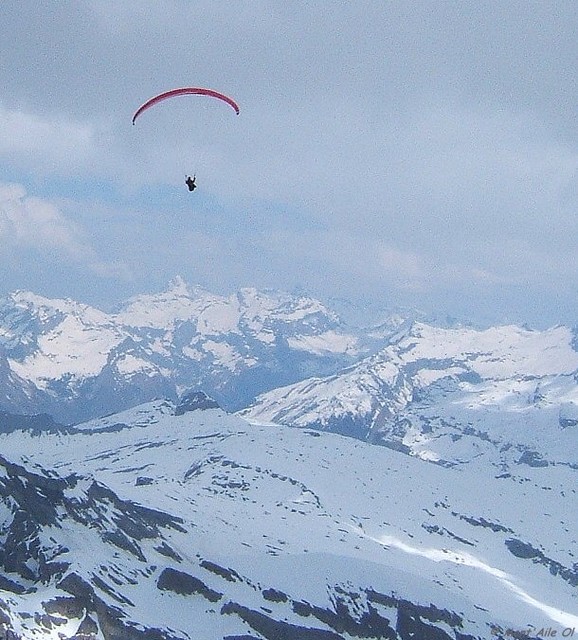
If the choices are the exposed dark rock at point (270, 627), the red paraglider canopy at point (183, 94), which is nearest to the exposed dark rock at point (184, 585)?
the exposed dark rock at point (270, 627)

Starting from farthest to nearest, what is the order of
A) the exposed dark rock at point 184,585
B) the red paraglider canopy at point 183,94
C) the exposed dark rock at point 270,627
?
the exposed dark rock at point 184,585, the exposed dark rock at point 270,627, the red paraglider canopy at point 183,94

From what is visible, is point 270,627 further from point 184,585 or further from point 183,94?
point 183,94

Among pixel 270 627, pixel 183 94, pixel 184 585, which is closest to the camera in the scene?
pixel 183 94

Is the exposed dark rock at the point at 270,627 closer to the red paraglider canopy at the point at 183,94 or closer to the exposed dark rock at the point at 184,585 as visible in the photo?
the exposed dark rock at the point at 184,585

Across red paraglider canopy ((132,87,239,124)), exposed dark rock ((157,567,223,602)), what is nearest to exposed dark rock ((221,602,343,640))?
exposed dark rock ((157,567,223,602))

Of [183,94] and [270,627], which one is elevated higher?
[183,94]

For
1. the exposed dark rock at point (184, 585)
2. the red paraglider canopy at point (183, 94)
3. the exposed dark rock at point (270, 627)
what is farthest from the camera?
the exposed dark rock at point (184, 585)

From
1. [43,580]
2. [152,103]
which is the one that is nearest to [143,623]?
[43,580]

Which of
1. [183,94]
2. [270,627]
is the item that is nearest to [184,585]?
[270,627]

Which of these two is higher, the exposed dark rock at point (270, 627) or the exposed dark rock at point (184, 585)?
the exposed dark rock at point (184, 585)

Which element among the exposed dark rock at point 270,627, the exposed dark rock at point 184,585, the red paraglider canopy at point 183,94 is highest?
the red paraglider canopy at point 183,94

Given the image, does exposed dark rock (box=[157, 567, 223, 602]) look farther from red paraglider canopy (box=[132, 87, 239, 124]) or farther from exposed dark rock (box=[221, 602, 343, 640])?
red paraglider canopy (box=[132, 87, 239, 124])
